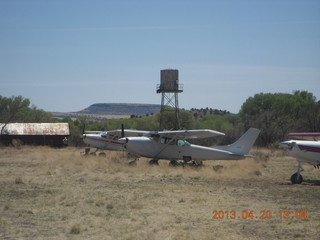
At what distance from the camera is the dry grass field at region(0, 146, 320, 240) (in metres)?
8.82

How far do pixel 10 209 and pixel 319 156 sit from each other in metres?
10.8

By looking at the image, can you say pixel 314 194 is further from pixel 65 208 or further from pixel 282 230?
pixel 65 208

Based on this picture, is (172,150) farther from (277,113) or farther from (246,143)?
(277,113)

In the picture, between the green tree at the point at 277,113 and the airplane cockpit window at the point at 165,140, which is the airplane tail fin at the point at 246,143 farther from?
the green tree at the point at 277,113

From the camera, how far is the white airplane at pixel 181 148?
23.0 m

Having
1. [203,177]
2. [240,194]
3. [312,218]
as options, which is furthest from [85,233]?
[203,177]

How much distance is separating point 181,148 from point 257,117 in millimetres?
30670

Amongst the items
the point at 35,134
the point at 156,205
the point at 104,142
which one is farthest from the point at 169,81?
the point at 156,205

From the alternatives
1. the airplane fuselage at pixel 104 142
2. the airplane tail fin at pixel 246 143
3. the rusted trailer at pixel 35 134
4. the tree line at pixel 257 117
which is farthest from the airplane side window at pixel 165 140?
the rusted trailer at pixel 35 134

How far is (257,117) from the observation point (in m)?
52.4

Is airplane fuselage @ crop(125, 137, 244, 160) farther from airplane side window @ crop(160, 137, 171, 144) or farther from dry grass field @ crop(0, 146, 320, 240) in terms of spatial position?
dry grass field @ crop(0, 146, 320, 240)

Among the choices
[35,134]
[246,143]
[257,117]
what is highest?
[257,117]

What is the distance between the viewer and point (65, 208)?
443 inches

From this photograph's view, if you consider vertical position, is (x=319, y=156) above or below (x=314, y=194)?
above
